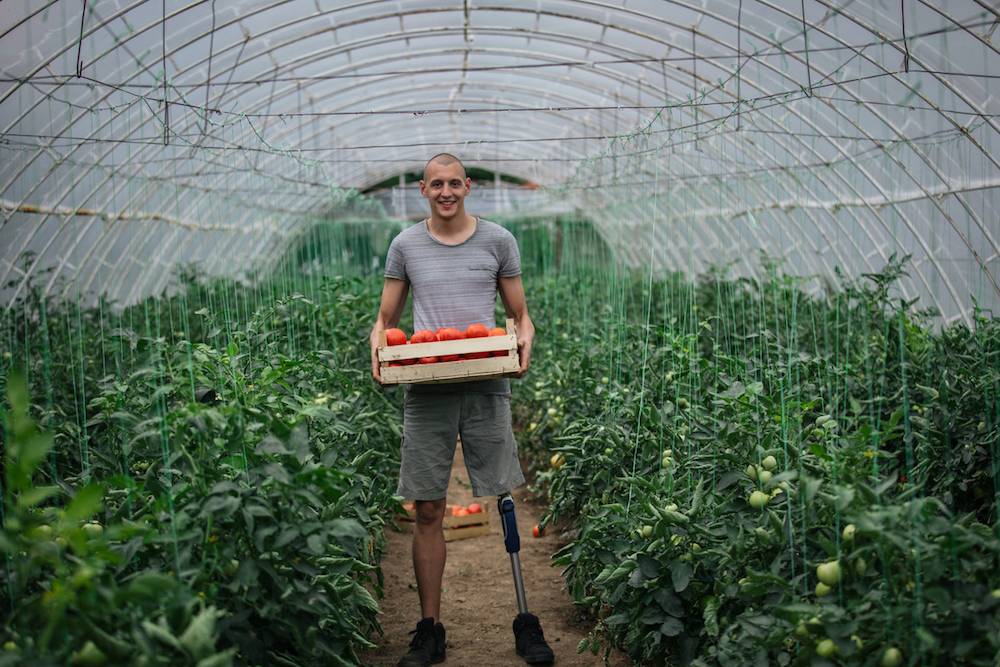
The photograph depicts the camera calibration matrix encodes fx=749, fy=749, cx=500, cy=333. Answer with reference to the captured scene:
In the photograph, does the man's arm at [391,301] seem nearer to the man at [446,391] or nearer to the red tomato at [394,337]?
the man at [446,391]

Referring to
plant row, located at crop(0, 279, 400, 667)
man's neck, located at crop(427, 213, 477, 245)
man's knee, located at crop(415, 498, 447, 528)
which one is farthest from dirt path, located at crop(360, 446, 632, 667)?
man's neck, located at crop(427, 213, 477, 245)

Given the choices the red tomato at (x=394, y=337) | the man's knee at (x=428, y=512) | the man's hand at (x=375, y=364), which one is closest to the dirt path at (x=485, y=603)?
the man's knee at (x=428, y=512)

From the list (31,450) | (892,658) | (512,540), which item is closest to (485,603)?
(512,540)

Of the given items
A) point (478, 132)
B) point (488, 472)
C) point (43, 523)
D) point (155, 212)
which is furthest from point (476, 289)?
point (478, 132)

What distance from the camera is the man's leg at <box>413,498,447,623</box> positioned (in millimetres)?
2527

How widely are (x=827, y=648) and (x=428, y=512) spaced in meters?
1.36

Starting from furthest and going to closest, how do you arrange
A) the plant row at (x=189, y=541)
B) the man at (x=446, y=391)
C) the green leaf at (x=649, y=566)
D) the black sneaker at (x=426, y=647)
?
the man at (x=446, y=391)
the black sneaker at (x=426, y=647)
the green leaf at (x=649, y=566)
the plant row at (x=189, y=541)

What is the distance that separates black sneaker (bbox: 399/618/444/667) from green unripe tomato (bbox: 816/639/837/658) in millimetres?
1313

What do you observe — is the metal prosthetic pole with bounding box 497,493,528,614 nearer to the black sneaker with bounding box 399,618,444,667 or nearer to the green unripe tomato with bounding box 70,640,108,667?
the black sneaker with bounding box 399,618,444,667

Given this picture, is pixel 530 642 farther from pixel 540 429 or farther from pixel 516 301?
pixel 540 429

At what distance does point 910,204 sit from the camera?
630 centimetres

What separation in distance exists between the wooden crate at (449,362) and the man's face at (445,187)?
515 mm

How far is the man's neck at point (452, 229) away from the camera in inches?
104

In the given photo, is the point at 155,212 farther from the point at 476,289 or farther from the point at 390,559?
the point at 476,289
